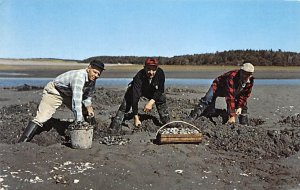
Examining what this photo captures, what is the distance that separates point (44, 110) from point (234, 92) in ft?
11.2

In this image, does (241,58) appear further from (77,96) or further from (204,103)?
(77,96)

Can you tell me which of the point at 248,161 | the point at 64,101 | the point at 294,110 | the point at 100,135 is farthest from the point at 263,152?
the point at 294,110

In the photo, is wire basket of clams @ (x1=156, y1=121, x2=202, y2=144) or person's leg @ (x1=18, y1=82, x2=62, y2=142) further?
person's leg @ (x1=18, y1=82, x2=62, y2=142)

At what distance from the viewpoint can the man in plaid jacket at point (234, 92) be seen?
8.33 meters

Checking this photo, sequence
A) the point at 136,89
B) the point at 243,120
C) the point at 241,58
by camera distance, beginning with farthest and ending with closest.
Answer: the point at 241,58, the point at 243,120, the point at 136,89

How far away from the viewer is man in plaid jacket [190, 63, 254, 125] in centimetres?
833

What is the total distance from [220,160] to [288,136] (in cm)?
178

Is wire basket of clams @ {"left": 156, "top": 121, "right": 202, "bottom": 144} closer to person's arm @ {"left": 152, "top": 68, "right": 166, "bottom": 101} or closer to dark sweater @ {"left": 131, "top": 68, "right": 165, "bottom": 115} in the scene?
dark sweater @ {"left": 131, "top": 68, "right": 165, "bottom": 115}

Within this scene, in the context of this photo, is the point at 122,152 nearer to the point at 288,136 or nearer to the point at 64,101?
the point at 64,101

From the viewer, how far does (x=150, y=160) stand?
20.2 feet

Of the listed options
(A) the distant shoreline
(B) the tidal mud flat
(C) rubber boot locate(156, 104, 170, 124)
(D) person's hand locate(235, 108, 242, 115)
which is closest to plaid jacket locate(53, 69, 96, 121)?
(B) the tidal mud flat

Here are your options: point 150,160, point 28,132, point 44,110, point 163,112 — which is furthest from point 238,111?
point 28,132

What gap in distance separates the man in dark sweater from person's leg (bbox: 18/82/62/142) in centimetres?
123

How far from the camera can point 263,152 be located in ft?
22.7
